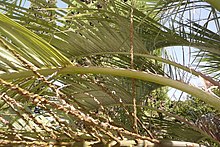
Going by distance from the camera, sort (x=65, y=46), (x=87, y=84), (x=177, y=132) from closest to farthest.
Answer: (x=65, y=46)
(x=87, y=84)
(x=177, y=132)

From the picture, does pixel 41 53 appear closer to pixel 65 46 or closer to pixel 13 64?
pixel 13 64

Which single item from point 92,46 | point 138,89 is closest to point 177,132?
point 138,89

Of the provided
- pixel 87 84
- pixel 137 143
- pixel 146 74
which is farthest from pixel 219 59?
pixel 137 143

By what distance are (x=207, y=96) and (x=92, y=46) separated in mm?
687

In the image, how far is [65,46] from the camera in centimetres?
178

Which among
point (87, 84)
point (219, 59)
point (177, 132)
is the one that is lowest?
point (177, 132)

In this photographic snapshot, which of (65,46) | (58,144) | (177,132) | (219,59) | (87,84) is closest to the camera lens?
(58,144)

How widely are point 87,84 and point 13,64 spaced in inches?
30.5

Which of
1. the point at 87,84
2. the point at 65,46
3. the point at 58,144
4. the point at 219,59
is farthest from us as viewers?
the point at 219,59

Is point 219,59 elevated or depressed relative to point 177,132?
elevated

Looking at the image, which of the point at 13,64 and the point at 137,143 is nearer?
the point at 137,143

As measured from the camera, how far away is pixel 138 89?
7.60ft

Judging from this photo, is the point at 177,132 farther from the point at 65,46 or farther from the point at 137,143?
the point at 137,143

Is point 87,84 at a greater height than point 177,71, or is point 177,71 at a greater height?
point 177,71
